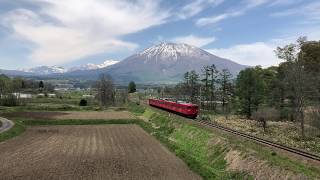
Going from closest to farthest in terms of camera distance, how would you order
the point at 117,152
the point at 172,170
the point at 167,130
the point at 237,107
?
the point at 172,170 → the point at 117,152 → the point at 167,130 → the point at 237,107

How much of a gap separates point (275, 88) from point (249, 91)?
220 inches

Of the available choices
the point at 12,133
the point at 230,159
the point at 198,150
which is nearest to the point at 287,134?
the point at 198,150

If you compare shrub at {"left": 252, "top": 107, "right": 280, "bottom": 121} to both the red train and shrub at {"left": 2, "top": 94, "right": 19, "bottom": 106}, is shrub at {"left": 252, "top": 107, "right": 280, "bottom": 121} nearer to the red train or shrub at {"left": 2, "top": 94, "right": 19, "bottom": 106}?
the red train

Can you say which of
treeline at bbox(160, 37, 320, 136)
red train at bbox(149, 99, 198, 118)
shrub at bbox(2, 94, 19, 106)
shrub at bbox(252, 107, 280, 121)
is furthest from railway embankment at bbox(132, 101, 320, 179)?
shrub at bbox(2, 94, 19, 106)

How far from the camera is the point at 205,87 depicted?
125 m

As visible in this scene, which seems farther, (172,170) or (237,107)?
(237,107)

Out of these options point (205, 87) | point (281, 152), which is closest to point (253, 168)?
point (281, 152)

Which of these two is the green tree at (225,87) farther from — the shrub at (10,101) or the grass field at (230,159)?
the shrub at (10,101)

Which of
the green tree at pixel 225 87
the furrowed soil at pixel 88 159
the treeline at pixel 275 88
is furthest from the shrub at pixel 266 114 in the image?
the green tree at pixel 225 87

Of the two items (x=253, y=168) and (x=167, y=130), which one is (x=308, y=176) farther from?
(x=167, y=130)

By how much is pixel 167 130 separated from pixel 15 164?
32680 mm

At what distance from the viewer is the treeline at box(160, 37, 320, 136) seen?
63031 millimetres

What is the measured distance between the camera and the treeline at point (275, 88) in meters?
63.0

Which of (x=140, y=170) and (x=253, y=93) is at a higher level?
(x=253, y=93)
